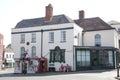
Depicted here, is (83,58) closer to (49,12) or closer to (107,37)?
(107,37)

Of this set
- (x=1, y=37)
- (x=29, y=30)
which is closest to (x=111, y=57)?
(x=29, y=30)

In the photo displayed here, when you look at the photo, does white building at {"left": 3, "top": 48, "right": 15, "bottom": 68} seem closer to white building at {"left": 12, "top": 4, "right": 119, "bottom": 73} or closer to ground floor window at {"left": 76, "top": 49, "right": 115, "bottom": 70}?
white building at {"left": 12, "top": 4, "right": 119, "bottom": 73}

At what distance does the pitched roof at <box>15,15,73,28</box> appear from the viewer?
1581 inches

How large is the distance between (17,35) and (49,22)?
6415 millimetres

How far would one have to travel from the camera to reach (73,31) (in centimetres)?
3756

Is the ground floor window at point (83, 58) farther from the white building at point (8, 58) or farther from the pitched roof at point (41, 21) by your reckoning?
the white building at point (8, 58)

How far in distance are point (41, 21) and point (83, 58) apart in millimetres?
10802

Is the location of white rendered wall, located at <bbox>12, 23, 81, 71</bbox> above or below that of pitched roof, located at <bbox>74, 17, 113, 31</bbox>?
below

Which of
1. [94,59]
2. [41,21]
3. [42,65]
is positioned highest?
[41,21]

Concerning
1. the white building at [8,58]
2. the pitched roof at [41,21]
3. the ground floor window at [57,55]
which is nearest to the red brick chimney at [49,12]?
the pitched roof at [41,21]

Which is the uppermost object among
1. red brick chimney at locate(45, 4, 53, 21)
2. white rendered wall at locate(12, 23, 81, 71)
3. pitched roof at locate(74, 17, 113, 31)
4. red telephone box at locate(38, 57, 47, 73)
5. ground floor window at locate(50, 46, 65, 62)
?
red brick chimney at locate(45, 4, 53, 21)

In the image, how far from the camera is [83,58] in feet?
123

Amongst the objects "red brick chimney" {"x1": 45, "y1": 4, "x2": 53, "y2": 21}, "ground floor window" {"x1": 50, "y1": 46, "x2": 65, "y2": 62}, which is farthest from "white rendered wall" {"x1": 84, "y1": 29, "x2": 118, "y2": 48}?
"red brick chimney" {"x1": 45, "y1": 4, "x2": 53, "y2": 21}

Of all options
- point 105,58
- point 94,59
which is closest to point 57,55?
point 94,59
